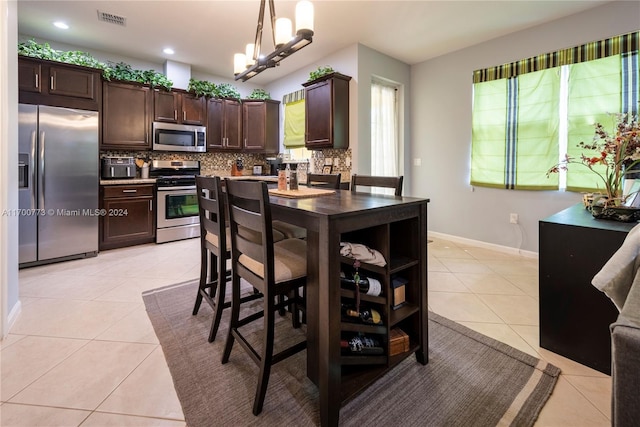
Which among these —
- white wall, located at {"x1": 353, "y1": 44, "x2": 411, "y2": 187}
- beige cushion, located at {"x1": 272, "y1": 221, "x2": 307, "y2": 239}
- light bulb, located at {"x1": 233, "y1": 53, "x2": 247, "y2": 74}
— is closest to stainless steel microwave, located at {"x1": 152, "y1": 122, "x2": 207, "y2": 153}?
light bulb, located at {"x1": 233, "y1": 53, "x2": 247, "y2": 74}

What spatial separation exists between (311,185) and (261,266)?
1.42 m

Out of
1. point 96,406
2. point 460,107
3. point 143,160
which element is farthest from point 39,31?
point 460,107

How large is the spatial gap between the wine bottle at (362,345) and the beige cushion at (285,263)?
1.20ft

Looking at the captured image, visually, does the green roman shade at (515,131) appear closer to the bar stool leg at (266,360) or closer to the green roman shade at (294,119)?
the green roman shade at (294,119)

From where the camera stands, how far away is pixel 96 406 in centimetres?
133

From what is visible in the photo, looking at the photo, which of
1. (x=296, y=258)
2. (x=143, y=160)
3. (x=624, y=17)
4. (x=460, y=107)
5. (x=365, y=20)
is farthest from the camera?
(x=143, y=160)

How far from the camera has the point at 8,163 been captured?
1847mm

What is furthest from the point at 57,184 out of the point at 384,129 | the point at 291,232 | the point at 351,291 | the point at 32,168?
the point at 384,129

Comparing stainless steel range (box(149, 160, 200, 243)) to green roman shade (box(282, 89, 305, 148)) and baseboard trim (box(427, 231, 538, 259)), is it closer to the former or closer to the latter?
green roman shade (box(282, 89, 305, 148))

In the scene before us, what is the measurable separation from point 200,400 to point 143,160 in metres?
4.03

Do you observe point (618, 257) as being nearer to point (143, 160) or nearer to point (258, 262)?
point (258, 262)

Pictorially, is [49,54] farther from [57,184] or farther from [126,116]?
[57,184]

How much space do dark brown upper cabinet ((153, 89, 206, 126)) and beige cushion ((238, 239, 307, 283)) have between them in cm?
373

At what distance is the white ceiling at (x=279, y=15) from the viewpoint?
3057 millimetres
